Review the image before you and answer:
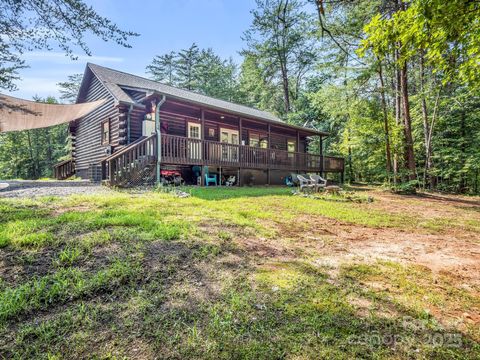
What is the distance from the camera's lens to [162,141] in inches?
350

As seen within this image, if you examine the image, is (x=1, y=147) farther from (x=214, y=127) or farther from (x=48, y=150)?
(x=214, y=127)

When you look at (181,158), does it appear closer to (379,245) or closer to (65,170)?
(379,245)

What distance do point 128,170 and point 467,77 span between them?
31.2 ft

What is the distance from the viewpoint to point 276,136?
57.6 feet

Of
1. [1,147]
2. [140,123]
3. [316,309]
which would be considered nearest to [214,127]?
[140,123]

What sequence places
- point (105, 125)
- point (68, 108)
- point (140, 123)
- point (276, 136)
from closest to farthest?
1. point (68, 108)
2. point (140, 123)
3. point (105, 125)
4. point (276, 136)

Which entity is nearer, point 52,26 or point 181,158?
point 52,26

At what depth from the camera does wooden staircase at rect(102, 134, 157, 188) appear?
27.3 feet

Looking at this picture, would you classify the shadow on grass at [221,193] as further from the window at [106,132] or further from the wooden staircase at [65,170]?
the wooden staircase at [65,170]

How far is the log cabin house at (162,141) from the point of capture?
345 inches

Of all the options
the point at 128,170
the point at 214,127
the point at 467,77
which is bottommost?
the point at 128,170

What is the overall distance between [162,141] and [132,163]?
1309 millimetres

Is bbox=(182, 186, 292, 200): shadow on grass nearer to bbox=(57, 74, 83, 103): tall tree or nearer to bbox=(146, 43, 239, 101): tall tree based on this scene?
bbox=(146, 43, 239, 101): tall tree

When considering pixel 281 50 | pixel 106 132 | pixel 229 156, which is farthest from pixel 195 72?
pixel 229 156
